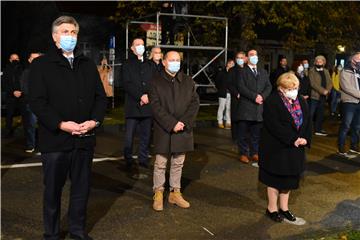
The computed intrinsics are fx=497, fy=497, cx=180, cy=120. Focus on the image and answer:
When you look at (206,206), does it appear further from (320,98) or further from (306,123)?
(320,98)

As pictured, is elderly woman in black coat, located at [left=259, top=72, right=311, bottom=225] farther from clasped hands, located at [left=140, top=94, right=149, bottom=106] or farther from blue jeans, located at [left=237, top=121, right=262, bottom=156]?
blue jeans, located at [left=237, top=121, right=262, bottom=156]

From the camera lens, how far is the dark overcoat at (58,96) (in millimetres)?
4184

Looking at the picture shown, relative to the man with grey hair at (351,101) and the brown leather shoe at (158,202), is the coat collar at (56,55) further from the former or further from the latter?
the man with grey hair at (351,101)

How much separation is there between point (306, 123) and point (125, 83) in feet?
10.0

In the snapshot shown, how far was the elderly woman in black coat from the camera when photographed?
5.34m

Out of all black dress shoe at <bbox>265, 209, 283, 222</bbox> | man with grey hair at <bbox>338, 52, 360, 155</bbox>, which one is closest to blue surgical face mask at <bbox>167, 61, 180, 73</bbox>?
black dress shoe at <bbox>265, 209, 283, 222</bbox>

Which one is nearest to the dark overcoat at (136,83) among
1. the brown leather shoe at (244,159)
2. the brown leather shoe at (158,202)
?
the brown leather shoe at (158,202)

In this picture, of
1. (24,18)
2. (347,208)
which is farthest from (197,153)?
(24,18)

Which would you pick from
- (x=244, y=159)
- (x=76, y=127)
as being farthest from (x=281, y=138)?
(x=244, y=159)

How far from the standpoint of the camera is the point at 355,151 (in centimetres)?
954

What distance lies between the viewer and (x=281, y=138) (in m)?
5.32

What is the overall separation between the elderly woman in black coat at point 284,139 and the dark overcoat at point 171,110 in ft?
3.01

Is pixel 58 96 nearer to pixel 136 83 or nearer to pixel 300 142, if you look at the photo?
pixel 300 142

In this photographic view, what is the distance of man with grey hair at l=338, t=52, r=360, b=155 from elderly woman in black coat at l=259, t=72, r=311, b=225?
147 inches
